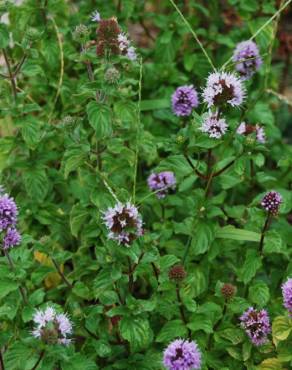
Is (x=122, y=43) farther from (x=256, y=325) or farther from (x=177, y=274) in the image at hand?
(x=256, y=325)

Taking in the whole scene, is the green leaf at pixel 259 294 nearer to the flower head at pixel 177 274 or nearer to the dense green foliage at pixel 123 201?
the dense green foliage at pixel 123 201

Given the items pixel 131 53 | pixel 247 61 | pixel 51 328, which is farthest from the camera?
pixel 247 61

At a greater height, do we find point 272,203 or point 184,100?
point 184,100

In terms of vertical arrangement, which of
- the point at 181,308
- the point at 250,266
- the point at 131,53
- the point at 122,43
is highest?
the point at 131,53

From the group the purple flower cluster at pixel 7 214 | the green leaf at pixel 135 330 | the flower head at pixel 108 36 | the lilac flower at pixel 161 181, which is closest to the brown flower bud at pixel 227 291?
the green leaf at pixel 135 330

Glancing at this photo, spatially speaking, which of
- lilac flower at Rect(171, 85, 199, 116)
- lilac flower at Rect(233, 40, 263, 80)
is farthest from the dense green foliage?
lilac flower at Rect(233, 40, 263, 80)

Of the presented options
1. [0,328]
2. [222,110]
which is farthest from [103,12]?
[0,328]

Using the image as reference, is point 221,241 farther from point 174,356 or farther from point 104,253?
point 174,356

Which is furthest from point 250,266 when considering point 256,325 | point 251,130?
point 251,130

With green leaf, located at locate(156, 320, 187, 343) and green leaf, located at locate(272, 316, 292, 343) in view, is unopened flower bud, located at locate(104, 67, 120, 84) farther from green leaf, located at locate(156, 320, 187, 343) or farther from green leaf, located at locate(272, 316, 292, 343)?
green leaf, located at locate(272, 316, 292, 343)
